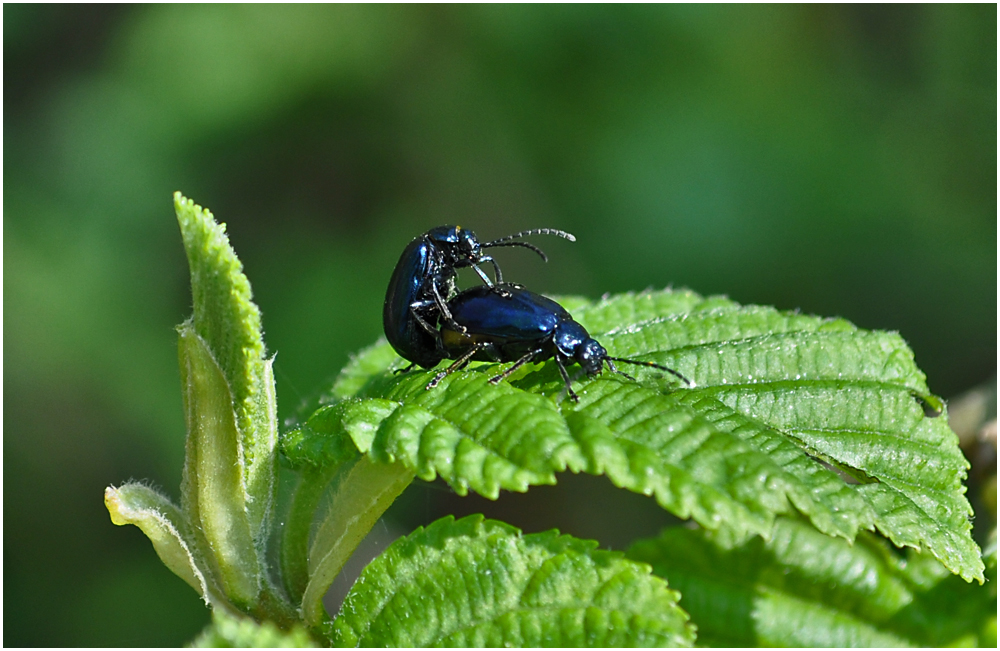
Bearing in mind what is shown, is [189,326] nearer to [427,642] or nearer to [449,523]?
[449,523]

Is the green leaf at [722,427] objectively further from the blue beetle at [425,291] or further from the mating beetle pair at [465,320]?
the blue beetle at [425,291]

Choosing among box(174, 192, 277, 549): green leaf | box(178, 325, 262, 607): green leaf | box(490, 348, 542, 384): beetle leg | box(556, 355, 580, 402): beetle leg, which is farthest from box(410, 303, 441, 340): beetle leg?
box(178, 325, 262, 607): green leaf

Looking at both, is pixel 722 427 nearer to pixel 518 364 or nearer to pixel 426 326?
pixel 518 364

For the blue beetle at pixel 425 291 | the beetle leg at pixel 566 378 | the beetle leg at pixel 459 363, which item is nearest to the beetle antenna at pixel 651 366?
the beetle leg at pixel 566 378

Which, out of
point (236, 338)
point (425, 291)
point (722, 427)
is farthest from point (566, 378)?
point (236, 338)

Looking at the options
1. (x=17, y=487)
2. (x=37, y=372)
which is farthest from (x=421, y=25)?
(x=17, y=487)
